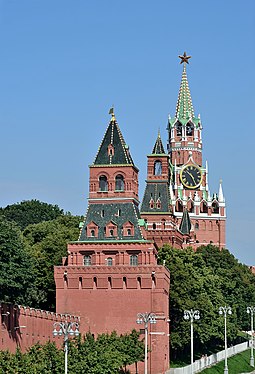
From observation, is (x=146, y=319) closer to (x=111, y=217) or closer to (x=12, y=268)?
(x=12, y=268)

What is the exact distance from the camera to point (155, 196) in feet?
509

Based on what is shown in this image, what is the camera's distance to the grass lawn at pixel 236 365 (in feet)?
388

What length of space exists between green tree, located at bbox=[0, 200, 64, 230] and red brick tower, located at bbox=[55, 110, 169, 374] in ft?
172

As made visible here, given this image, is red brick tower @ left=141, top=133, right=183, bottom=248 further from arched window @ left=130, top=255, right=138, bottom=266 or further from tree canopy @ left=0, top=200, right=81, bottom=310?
arched window @ left=130, top=255, right=138, bottom=266

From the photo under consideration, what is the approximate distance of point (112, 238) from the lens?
109m

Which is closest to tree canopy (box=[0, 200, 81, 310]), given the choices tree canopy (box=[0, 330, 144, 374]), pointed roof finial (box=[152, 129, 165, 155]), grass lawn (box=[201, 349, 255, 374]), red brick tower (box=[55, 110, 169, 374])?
red brick tower (box=[55, 110, 169, 374])

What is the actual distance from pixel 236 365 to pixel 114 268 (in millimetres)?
27304

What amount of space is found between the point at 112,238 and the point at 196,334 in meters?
16.6

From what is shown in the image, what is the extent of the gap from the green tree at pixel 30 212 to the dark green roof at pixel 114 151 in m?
51.3

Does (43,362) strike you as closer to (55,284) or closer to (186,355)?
(55,284)

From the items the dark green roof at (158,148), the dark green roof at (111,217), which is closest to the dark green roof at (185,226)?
the dark green roof at (158,148)

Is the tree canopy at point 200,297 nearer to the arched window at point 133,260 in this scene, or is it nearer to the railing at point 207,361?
the railing at point 207,361

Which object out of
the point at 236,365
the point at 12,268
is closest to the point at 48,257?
the point at 236,365

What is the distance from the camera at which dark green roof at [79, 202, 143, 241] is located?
108875 mm
